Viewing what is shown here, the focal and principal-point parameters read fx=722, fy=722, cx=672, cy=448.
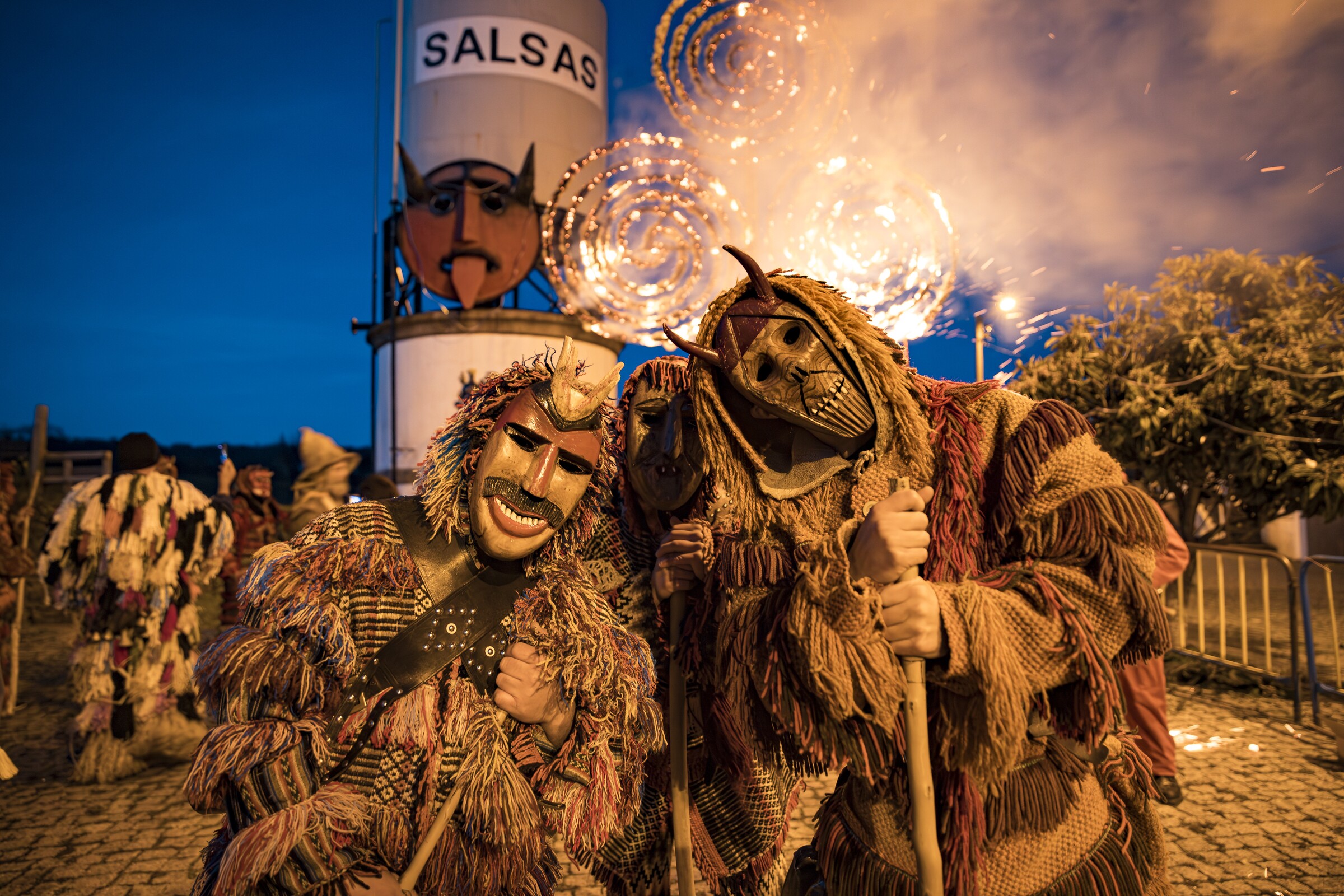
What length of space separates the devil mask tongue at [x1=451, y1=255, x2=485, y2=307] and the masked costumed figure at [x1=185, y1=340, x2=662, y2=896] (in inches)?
483

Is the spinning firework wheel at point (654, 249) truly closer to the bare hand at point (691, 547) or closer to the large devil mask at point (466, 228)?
the bare hand at point (691, 547)

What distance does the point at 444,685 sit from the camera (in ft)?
6.00

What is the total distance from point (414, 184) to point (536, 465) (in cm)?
1353

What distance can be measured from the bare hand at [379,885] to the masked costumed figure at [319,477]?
3911 millimetres

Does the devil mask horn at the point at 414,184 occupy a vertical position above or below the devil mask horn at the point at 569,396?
above

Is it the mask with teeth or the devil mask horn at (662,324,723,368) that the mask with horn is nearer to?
the devil mask horn at (662,324,723,368)

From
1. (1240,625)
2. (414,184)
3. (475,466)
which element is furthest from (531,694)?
(414,184)

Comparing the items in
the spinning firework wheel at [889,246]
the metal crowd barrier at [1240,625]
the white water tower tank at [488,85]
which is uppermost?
the white water tower tank at [488,85]

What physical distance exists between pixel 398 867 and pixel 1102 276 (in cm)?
835

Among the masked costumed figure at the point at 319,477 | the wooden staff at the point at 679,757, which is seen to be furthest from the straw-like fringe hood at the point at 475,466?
the masked costumed figure at the point at 319,477

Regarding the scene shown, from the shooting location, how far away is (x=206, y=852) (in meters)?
1.75

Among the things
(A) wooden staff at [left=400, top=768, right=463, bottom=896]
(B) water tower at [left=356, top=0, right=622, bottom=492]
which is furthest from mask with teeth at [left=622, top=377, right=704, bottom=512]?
(B) water tower at [left=356, top=0, right=622, bottom=492]

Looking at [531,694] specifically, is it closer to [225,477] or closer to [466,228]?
[225,477]

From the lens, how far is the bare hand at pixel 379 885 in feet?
5.32
